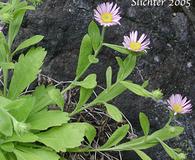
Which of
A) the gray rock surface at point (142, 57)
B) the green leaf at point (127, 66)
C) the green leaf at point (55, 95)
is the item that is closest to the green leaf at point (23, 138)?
the green leaf at point (55, 95)

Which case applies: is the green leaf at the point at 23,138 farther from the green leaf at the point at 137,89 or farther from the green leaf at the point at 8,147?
the green leaf at the point at 137,89

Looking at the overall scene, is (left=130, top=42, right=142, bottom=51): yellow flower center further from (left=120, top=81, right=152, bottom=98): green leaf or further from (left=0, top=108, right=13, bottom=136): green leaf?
(left=0, top=108, right=13, bottom=136): green leaf

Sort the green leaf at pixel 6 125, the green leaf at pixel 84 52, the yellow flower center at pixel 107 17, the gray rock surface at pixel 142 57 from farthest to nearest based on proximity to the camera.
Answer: the gray rock surface at pixel 142 57 < the green leaf at pixel 84 52 < the yellow flower center at pixel 107 17 < the green leaf at pixel 6 125

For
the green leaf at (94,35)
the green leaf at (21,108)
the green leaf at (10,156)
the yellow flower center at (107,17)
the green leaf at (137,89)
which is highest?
the yellow flower center at (107,17)

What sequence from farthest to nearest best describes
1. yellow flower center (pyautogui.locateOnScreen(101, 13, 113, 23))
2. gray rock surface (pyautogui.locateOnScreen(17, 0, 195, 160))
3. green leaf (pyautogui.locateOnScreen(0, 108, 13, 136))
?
gray rock surface (pyautogui.locateOnScreen(17, 0, 195, 160)), yellow flower center (pyautogui.locateOnScreen(101, 13, 113, 23)), green leaf (pyautogui.locateOnScreen(0, 108, 13, 136))

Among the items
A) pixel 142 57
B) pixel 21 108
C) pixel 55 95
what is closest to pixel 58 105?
pixel 55 95

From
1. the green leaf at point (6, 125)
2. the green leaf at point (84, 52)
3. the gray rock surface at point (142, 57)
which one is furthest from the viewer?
the gray rock surface at point (142, 57)

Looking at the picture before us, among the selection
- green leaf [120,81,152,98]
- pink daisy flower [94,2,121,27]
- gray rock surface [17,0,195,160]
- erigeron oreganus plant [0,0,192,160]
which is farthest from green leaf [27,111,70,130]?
gray rock surface [17,0,195,160]
